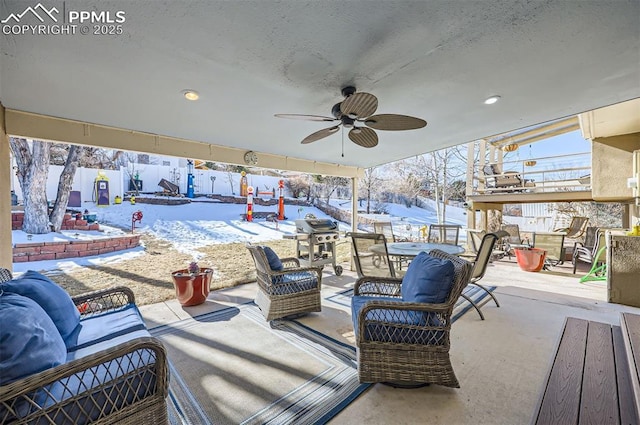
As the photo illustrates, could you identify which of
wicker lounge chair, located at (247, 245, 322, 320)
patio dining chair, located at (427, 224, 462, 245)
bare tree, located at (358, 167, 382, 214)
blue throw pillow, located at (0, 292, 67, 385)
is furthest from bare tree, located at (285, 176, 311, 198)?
blue throw pillow, located at (0, 292, 67, 385)

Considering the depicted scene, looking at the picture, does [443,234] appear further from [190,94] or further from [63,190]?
[63,190]

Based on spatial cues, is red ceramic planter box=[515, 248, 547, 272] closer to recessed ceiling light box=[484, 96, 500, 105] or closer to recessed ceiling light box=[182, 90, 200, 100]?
recessed ceiling light box=[484, 96, 500, 105]

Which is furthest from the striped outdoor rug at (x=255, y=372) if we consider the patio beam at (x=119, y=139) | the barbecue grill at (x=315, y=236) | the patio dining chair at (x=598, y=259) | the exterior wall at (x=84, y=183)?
the exterior wall at (x=84, y=183)

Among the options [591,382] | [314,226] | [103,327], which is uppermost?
[314,226]

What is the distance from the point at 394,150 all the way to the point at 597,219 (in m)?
9.61

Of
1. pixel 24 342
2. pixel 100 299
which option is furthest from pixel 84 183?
pixel 24 342

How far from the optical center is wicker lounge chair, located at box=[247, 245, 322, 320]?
9.84ft

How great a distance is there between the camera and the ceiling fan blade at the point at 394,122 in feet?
7.10

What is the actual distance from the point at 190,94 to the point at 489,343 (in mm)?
3805

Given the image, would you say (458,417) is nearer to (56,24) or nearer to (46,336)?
(46,336)

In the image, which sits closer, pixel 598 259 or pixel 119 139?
pixel 119 139

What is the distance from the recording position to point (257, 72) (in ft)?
6.64

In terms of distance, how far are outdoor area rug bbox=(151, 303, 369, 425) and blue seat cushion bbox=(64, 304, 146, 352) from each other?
54cm

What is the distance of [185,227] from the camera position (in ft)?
24.4
